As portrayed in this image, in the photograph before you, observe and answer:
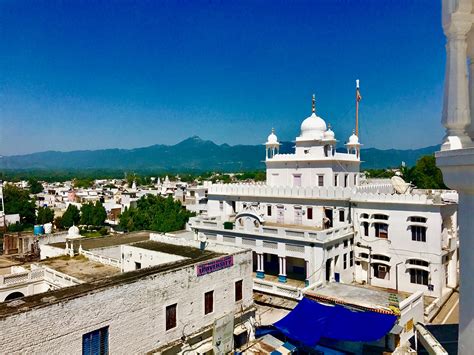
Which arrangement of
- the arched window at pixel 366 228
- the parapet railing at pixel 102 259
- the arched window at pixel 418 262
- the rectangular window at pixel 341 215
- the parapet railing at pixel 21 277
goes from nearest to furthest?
the parapet railing at pixel 21 277 → the parapet railing at pixel 102 259 → the arched window at pixel 418 262 → the arched window at pixel 366 228 → the rectangular window at pixel 341 215

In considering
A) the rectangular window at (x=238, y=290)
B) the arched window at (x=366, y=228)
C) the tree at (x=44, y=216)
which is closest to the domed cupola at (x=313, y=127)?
the arched window at (x=366, y=228)

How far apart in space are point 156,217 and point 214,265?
38.6 metres

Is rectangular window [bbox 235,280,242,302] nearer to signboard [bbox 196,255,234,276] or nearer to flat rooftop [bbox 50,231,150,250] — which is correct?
signboard [bbox 196,255,234,276]

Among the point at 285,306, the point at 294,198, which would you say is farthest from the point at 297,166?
the point at 285,306

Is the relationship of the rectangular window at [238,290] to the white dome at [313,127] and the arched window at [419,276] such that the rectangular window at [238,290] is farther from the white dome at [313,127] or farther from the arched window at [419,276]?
the white dome at [313,127]

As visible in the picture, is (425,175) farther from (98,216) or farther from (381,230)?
(98,216)

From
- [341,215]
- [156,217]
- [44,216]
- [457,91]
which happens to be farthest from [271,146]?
[44,216]

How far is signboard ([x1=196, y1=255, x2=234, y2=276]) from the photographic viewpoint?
67.9 feet

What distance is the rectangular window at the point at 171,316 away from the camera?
1916cm

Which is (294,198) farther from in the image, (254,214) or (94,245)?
(94,245)

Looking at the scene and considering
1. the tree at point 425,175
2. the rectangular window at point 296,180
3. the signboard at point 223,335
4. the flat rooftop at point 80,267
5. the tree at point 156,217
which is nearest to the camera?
the signboard at point 223,335

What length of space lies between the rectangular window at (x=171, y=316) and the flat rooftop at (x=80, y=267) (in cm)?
686

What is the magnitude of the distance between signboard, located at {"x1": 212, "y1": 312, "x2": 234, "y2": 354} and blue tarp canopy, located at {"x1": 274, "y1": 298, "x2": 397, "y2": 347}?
8.41ft

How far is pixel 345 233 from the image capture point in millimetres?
33625
